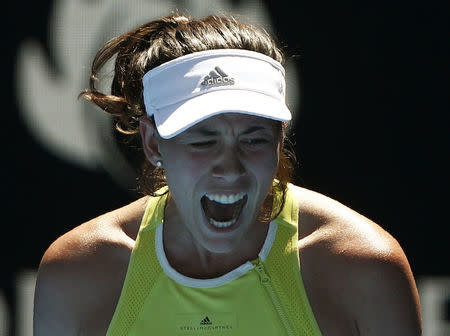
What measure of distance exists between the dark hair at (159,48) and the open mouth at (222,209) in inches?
5.8

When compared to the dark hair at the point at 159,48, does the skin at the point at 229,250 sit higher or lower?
lower

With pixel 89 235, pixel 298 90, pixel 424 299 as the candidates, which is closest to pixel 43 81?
pixel 298 90

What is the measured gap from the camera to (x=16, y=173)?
3.20 meters

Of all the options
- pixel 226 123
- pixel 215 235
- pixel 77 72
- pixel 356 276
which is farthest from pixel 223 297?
pixel 77 72

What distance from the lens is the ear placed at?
212 centimetres

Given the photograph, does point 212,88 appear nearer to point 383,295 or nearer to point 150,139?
point 150,139

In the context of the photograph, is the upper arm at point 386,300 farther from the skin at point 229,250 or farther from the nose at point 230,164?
the nose at point 230,164

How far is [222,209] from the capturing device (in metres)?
2.20

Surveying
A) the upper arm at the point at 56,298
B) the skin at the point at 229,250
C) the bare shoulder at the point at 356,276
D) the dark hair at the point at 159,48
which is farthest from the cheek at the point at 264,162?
the upper arm at the point at 56,298

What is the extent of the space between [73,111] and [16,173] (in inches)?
11.2

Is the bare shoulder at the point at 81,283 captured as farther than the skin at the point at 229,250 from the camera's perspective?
Yes

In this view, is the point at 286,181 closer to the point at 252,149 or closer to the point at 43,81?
the point at 252,149

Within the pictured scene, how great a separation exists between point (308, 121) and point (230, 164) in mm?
1275

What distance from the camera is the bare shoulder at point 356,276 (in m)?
2.03
